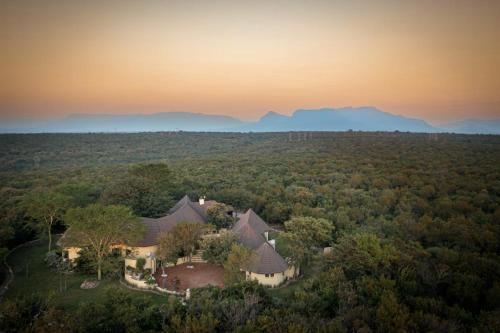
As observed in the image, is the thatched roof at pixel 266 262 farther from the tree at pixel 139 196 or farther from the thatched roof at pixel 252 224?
the tree at pixel 139 196

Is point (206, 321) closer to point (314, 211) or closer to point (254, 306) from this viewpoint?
point (254, 306)

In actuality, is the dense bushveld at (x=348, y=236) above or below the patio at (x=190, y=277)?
above

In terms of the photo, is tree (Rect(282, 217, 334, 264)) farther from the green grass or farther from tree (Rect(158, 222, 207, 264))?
the green grass

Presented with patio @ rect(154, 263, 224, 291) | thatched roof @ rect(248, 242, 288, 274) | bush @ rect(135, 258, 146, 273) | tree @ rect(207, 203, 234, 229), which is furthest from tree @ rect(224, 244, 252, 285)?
tree @ rect(207, 203, 234, 229)

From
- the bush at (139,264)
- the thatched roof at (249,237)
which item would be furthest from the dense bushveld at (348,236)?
the bush at (139,264)

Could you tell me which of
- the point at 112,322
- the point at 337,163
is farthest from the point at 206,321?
the point at 337,163

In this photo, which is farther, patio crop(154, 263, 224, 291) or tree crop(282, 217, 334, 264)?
tree crop(282, 217, 334, 264)

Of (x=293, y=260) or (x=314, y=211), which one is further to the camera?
(x=314, y=211)
